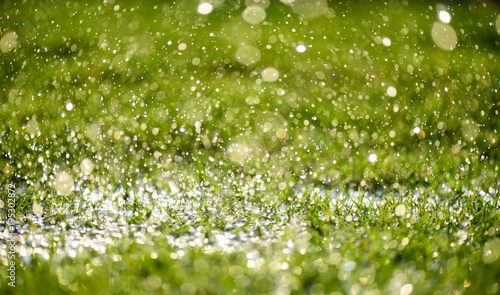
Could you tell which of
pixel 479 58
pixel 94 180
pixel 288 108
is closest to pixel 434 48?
pixel 479 58

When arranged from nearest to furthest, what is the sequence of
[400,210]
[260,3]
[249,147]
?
[400,210] < [249,147] < [260,3]

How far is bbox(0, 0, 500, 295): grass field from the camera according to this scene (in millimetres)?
1814

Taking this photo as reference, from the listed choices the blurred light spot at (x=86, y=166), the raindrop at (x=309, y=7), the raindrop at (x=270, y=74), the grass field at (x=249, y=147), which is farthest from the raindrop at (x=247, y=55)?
the blurred light spot at (x=86, y=166)

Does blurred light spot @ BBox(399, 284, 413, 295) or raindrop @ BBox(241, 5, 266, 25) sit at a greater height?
blurred light spot @ BBox(399, 284, 413, 295)

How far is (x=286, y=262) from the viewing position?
1.83m

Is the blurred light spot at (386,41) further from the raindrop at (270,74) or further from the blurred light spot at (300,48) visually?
the raindrop at (270,74)

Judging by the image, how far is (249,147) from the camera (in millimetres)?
3430

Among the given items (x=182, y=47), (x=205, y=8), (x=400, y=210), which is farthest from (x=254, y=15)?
(x=400, y=210)

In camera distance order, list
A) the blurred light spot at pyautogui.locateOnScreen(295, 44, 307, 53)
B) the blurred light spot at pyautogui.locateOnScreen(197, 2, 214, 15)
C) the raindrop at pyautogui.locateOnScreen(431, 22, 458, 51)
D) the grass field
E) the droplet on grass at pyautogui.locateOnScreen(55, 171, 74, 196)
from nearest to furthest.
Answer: the grass field → the droplet on grass at pyautogui.locateOnScreen(55, 171, 74, 196) → the blurred light spot at pyautogui.locateOnScreen(295, 44, 307, 53) → the raindrop at pyautogui.locateOnScreen(431, 22, 458, 51) → the blurred light spot at pyautogui.locateOnScreen(197, 2, 214, 15)

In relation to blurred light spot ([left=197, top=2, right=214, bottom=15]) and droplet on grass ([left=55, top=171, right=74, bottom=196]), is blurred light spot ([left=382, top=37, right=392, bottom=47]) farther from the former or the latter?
droplet on grass ([left=55, top=171, right=74, bottom=196])

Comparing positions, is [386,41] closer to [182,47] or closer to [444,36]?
[444,36]

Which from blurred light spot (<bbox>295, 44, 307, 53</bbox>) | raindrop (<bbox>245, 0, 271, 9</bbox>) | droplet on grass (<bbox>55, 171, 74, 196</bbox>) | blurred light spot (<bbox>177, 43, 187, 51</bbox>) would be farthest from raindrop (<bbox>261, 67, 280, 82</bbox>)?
droplet on grass (<bbox>55, 171, 74, 196</bbox>)

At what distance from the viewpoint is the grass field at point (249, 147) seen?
5.95 feet

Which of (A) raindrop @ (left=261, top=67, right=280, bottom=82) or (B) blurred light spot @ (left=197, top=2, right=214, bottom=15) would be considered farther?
(B) blurred light spot @ (left=197, top=2, right=214, bottom=15)
